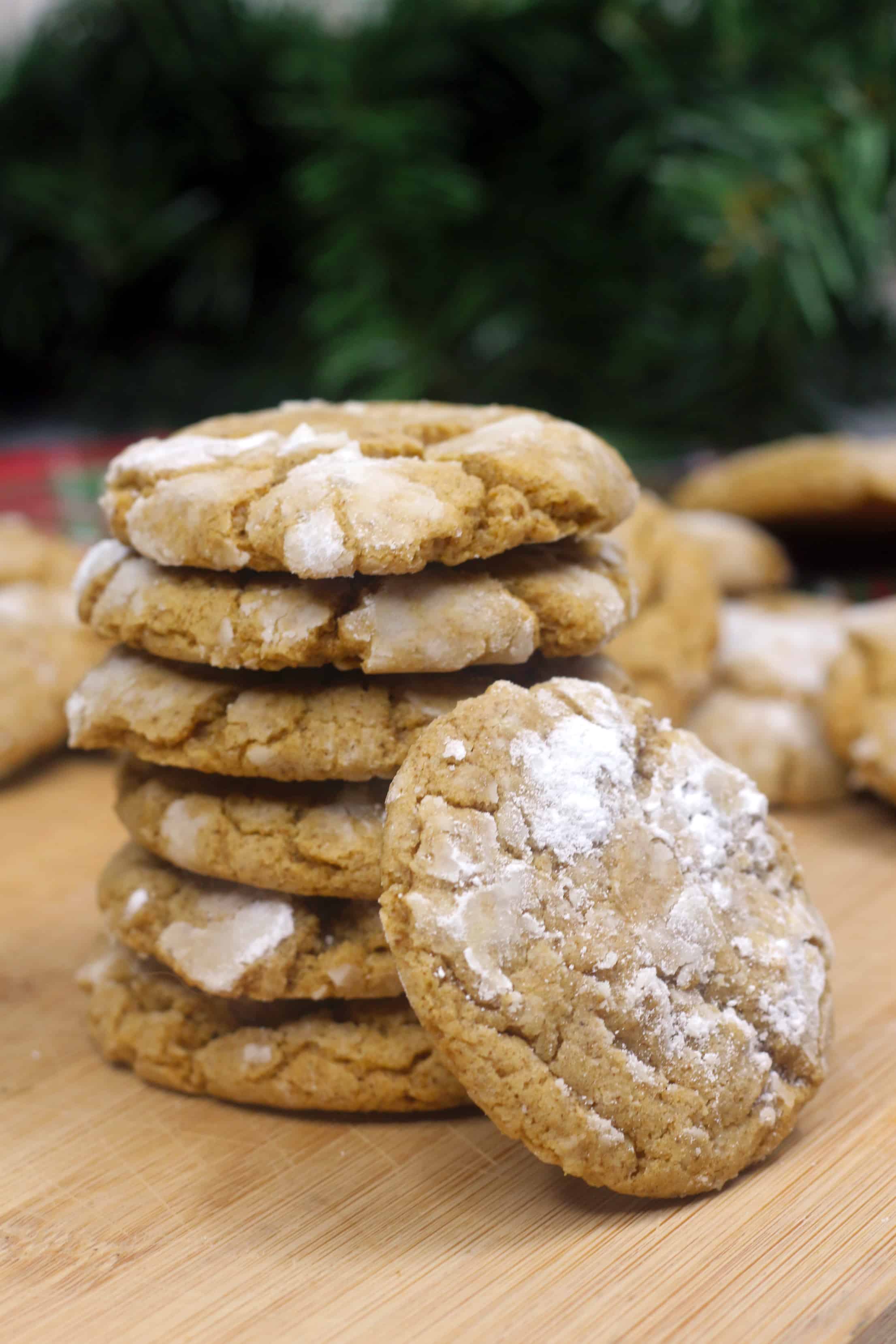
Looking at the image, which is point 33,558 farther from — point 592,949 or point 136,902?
point 592,949

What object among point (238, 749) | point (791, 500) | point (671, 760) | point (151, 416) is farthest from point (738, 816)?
point (151, 416)

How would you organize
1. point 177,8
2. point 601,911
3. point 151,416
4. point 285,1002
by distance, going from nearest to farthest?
1. point 601,911
2. point 285,1002
3. point 177,8
4. point 151,416

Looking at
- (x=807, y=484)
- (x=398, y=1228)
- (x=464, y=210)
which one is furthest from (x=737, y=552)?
(x=398, y=1228)

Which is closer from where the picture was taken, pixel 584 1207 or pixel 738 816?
pixel 584 1207

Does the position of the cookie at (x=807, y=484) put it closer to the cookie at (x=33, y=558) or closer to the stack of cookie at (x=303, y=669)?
the stack of cookie at (x=303, y=669)

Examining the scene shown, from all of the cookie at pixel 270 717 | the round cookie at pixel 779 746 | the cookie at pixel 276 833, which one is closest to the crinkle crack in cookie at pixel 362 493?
the cookie at pixel 270 717

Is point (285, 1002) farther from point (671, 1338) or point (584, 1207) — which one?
point (671, 1338)
